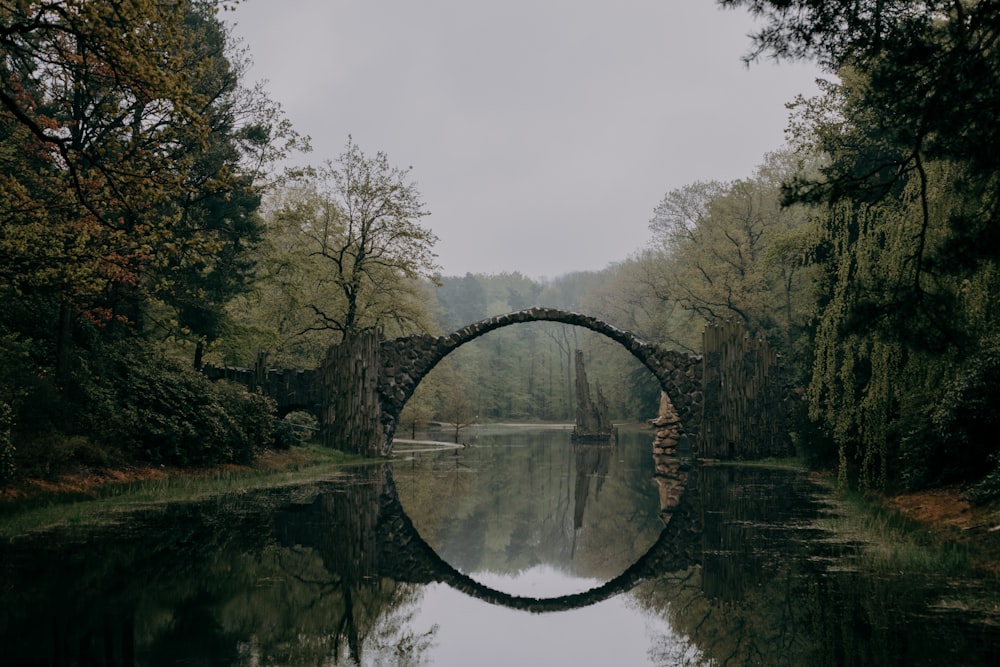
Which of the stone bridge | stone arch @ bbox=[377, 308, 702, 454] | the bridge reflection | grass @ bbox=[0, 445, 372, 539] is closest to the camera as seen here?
the bridge reflection

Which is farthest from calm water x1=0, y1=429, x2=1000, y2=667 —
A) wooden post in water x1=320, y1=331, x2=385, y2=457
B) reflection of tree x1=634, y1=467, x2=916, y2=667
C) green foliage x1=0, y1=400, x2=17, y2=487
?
wooden post in water x1=320, y1=331, x2=385, y2=457

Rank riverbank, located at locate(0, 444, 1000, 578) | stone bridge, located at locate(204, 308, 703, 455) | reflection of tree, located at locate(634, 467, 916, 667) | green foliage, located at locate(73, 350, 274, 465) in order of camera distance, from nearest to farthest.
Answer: reflection of tree, located at locate(634, 467, 916, 667) < riverbank, located at locate(0, 444, 1000, 578) < green foliage, located at locate(73, 350, 274, 465) < stone bridge, located at locate(204, 308, 703, 455)

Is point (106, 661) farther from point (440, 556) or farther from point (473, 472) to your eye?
point (473, 472)

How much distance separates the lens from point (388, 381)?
→ 2288 cm

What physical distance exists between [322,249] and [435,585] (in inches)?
854

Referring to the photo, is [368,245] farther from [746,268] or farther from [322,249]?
[746,268]

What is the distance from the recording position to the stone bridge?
73.3ft

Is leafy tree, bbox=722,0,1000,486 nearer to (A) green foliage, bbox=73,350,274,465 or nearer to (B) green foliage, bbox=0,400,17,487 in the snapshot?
(B) green foliage, bbox=0,400,17,487

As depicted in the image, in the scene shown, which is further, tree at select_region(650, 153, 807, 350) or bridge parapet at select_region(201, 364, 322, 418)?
tree at select_region(650, 153, 807, 350)

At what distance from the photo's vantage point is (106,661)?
4.57m

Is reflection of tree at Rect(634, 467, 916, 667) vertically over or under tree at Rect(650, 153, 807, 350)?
under

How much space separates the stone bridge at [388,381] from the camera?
22328 millimetres

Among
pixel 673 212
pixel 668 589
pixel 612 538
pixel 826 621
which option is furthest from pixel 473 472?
pixel 673 212

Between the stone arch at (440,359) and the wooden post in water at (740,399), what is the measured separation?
0.59 meters
